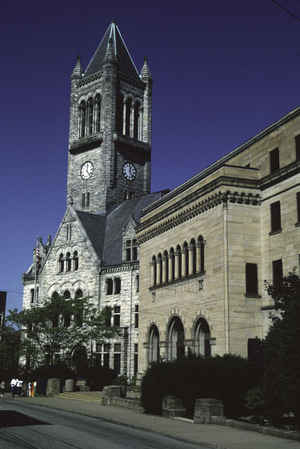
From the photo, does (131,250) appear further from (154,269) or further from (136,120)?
(136,120)

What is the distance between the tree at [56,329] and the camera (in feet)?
192

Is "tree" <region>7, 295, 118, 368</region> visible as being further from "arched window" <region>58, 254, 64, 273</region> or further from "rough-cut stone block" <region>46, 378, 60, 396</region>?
"arched window" <region>58, 254, 64, 273</region>

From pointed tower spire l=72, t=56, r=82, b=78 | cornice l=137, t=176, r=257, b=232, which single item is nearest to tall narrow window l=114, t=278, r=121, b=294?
cornice l=137, t=176, r=257, b=232

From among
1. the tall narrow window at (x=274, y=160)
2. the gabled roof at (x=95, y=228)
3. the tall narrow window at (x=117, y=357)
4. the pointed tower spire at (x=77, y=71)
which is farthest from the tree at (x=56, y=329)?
the pointed tower spire at (x=77, y=71)

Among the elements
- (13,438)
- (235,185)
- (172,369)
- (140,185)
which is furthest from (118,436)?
(140,185)

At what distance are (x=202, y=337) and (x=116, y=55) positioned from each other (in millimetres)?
64030

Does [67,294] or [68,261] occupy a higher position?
[68,261]

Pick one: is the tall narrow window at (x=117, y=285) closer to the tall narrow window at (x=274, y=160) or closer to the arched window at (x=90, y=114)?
the arched window at (x=90, y=114)

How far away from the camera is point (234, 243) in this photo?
37.9 metres

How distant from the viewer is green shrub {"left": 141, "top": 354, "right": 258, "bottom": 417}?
2795 cm

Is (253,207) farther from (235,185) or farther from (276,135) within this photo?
(276,135)

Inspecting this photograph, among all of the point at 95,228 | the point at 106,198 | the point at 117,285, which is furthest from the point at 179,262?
the point at 106,198

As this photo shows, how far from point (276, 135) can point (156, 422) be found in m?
20.1

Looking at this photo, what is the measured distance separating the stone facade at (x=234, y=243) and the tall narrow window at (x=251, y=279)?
0.20 feet
